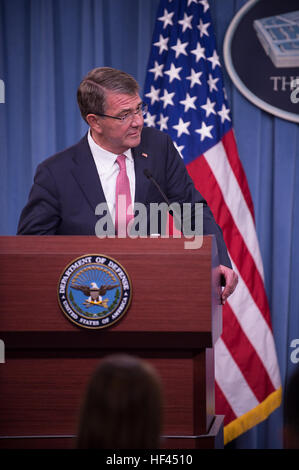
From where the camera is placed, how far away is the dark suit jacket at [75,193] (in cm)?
263

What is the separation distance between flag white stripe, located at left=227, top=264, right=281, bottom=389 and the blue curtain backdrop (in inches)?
8.8

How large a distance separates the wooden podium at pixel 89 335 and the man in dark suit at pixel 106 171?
0.54 meters

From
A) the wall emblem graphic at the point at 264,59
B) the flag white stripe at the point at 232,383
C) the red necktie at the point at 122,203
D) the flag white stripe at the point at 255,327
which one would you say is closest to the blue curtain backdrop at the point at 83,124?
the wall emblem graphic at the point at 264,59

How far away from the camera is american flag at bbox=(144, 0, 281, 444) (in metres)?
4.20

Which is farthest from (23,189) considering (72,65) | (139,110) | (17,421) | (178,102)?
(17,421)

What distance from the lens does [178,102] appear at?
4.32 m

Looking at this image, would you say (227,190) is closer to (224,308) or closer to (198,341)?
(224,308)

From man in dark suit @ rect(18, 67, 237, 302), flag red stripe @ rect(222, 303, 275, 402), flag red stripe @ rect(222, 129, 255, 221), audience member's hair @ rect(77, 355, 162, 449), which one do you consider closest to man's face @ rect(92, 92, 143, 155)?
man in dark suit @ rect(18, 67, 237, 302)

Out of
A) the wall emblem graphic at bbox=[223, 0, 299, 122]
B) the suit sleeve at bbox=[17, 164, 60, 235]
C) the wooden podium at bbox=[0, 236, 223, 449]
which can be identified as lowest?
the wooden podium at bbox=[0, 236, 223, 449]

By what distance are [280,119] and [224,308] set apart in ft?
4.23

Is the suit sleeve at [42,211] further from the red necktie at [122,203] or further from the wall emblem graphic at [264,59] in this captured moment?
the wall emblem graphic at [264,59]

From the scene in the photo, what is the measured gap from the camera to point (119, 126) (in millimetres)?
2779

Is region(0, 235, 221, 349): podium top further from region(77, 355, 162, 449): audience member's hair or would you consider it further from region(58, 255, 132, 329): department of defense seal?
region(77, 355, 162, 449): audience member's hair

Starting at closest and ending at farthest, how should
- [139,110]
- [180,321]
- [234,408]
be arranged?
[180,321] < [139,110] < [234,408]
